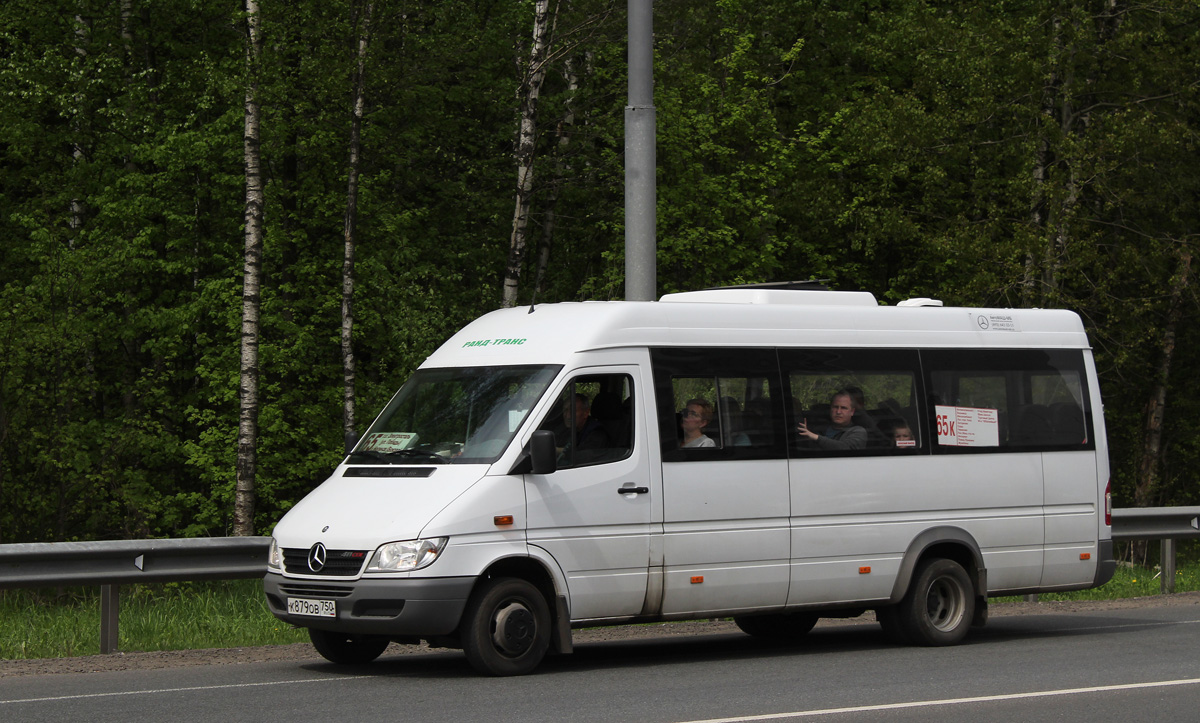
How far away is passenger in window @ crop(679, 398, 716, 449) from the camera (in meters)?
10.7

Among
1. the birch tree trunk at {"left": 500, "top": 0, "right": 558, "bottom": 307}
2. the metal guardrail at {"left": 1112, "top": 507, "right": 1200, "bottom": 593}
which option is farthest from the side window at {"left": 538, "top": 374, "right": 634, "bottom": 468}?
the birch tree trunk at {"left": 500, "top": 0, "right": 558, "bottom": 307}

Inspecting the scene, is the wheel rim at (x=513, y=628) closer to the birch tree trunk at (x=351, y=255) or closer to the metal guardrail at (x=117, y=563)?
the metal guardrail at (x=117, y=563)

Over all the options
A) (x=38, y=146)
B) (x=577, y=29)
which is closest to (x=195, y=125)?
(x=38, y=146)

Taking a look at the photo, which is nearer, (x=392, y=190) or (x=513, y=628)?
(x=513, y=628)

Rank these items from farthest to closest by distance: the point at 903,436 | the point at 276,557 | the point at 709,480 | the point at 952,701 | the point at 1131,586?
the point at 1131,586 → the point at 903,436 → the point at 709,480 → the point at 276,557 → the point at 952,701

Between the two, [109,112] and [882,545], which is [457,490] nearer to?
[882,545]

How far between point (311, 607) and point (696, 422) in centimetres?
296

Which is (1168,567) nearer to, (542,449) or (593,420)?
(593,420)

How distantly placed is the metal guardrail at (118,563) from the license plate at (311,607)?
198 centimetres

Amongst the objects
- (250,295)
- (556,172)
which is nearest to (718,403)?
(250,295)

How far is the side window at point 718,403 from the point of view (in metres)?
10.6

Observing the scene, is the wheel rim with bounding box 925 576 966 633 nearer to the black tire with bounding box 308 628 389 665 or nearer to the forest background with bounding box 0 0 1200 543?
the black tire with bounding box 308 628 389 665

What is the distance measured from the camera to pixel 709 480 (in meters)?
10.7

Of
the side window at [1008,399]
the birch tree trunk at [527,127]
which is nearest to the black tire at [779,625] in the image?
the side window at [1008,399]
